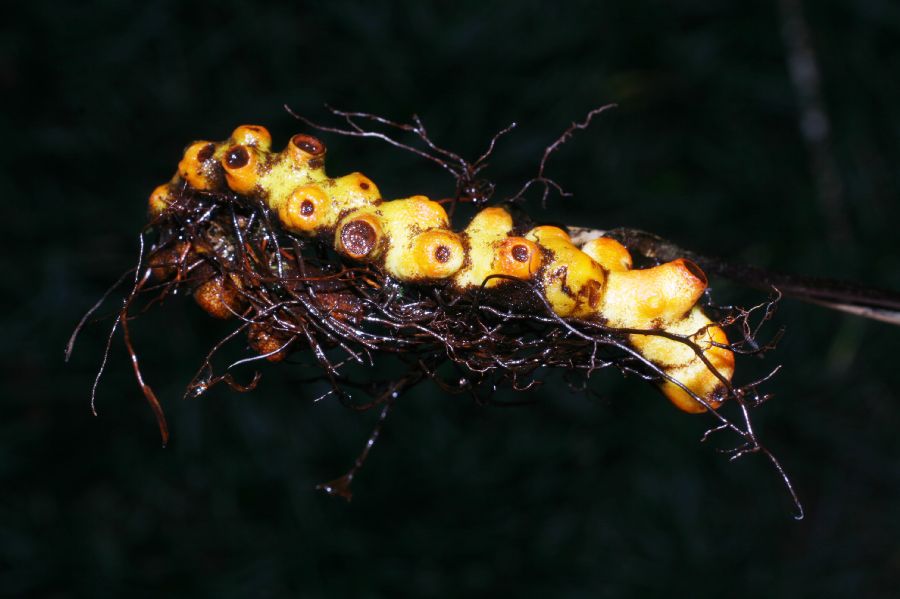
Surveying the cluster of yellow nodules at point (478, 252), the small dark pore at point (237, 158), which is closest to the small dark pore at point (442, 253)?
the cluster of yellow nodules at point (478, 252)

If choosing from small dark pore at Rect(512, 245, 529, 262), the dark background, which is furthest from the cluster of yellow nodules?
the dark background

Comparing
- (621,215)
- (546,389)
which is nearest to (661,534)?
(546,389)

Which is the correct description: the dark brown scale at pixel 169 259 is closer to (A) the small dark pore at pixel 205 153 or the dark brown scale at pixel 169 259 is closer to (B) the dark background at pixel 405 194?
(A) the small dark pore at pixel 205 153

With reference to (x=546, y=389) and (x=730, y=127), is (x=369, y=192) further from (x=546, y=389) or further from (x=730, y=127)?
(x=730, y=127)

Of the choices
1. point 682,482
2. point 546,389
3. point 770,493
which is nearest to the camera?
point 546,389

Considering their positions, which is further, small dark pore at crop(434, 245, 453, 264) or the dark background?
the dark background

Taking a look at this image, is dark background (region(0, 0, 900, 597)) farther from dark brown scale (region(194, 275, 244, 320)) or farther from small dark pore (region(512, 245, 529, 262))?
small dark pore (region(512, 245, 529, 262))
